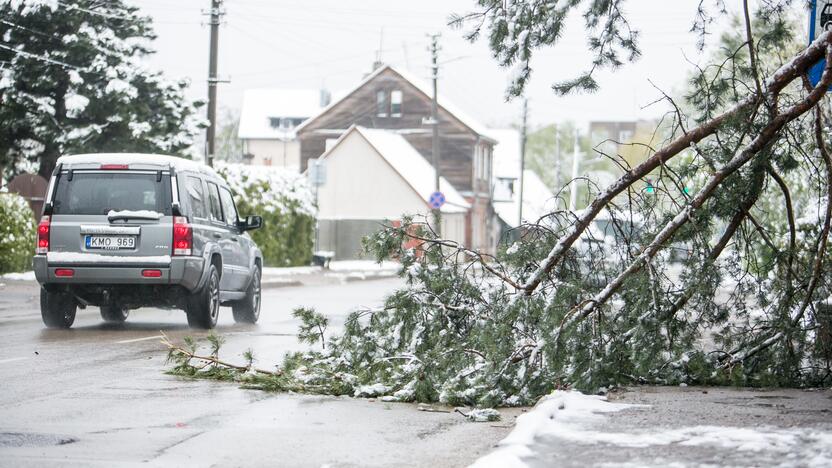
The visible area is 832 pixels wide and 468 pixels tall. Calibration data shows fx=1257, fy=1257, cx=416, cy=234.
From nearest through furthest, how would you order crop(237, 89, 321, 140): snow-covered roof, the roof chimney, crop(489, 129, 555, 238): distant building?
crop(489, 129, 555, 238): distant building < the roof chimney < crop(237, 89, 321, 140): snow-covered roof

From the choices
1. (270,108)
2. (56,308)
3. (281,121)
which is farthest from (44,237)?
(270,108)

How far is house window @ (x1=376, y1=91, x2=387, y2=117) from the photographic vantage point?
7000 cm

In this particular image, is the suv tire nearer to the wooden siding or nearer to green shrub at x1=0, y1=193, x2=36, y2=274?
green shrub at x1=0, y1=193, x2=36, y2=274

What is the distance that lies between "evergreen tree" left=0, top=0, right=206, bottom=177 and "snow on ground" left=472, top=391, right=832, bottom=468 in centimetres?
2788

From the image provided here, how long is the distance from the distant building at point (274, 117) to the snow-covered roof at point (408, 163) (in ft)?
115

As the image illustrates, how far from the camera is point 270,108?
106812 millimetres

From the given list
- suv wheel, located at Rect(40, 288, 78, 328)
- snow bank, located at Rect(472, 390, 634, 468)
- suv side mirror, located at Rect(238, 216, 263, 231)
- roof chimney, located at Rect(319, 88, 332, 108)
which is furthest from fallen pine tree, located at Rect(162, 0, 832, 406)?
roof chimney, located at Rect(319, 88, 332, 108)

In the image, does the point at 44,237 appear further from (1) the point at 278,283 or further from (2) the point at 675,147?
(1) the point at 278,283

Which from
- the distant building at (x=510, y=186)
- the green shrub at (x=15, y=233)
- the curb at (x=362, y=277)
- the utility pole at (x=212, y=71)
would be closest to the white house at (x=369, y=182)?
the distant building at (x=510, y=186)

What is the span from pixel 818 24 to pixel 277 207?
2754 centimetres

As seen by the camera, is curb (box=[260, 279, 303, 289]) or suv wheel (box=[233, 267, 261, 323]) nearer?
suv wheel (box=[233, 267, 261, 323])

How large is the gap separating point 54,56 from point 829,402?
29514 mm

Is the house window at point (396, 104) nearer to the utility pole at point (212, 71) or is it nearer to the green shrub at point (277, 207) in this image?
the green shrub at point (277, 207)

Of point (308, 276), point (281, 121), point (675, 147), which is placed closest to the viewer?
point (675, 147)
